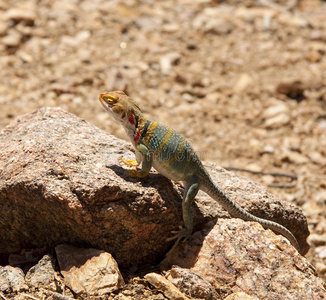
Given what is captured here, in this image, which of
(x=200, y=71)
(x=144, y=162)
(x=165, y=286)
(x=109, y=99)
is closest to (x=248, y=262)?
(x=165, y=286)

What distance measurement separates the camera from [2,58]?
394 inches

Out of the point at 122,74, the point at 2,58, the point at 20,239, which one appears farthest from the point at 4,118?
the point at 20,239

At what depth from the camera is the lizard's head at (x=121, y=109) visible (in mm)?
4771

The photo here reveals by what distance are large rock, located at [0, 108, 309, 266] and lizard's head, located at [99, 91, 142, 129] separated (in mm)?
422

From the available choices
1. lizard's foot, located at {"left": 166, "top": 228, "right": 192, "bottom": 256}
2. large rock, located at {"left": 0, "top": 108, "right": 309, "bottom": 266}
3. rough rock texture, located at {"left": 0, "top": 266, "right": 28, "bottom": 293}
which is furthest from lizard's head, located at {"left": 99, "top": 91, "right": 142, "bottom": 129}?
rough rock texture, located at {"left": 0, "top": 266, "right": 28, "bottom": 293}

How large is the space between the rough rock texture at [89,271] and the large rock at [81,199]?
0.15 m

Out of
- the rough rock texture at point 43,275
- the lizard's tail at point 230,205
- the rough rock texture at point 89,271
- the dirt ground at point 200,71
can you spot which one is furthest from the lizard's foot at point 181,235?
the dirt ground at point 200,71

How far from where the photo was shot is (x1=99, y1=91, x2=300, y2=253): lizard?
465 cm

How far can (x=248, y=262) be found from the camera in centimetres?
444

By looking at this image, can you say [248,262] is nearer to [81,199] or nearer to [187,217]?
[187,217]

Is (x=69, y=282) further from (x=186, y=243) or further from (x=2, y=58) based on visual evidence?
(x=2, y=58)

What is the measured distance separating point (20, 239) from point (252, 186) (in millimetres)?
2730

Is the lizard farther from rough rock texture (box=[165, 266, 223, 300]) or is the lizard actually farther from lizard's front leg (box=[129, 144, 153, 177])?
rough rock texture (box=[165, 266, 223, 300])

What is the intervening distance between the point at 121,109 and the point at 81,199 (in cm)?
115
